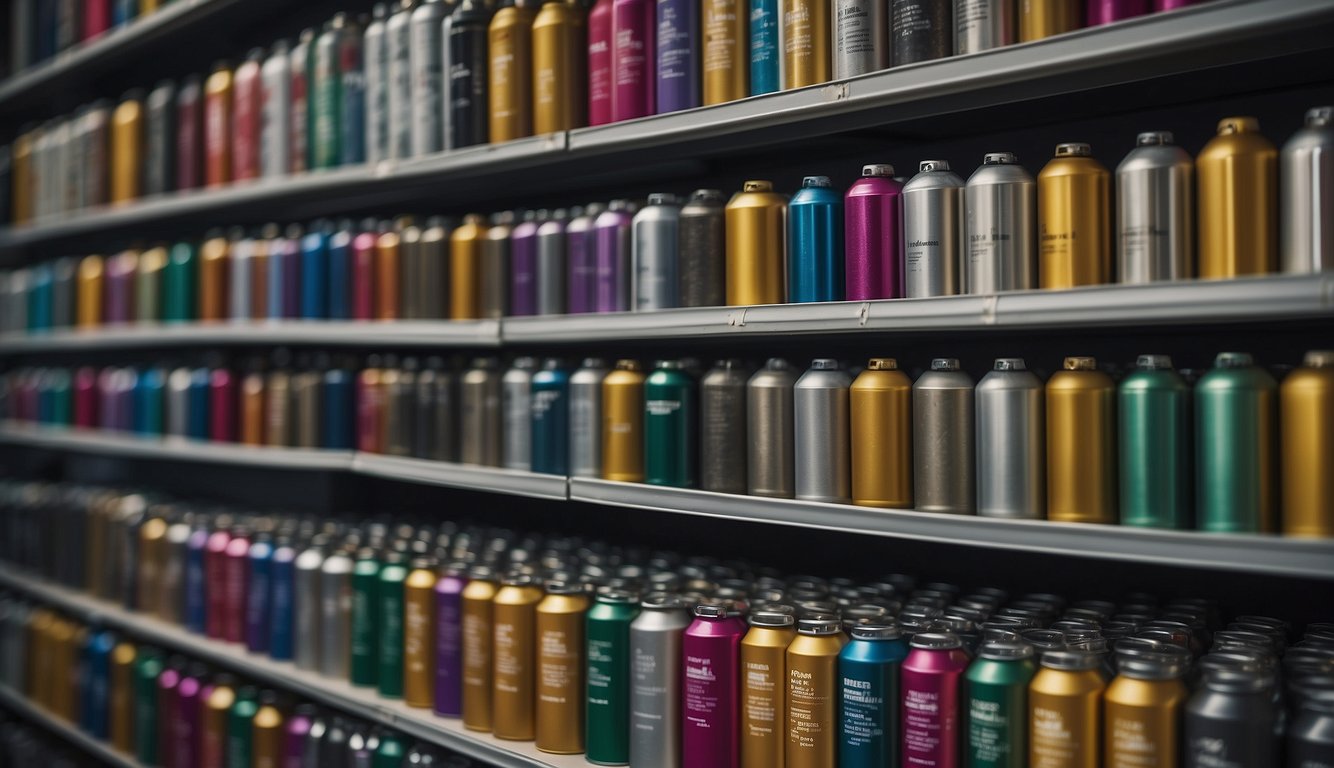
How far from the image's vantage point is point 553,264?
7.80 feet

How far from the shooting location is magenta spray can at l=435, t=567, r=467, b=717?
2.40m

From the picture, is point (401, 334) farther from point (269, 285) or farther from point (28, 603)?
point (28, 603)

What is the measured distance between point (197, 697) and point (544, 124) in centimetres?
190

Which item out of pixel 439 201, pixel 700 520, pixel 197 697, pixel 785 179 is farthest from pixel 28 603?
pixel 785 179

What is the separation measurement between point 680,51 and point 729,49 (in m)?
0.12

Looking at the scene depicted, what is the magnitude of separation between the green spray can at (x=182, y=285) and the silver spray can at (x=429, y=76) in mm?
1196

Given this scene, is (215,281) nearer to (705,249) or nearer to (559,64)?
(559,64)

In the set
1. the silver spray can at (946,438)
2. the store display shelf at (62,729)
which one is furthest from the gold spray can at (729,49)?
the store display shelf at (62,729)

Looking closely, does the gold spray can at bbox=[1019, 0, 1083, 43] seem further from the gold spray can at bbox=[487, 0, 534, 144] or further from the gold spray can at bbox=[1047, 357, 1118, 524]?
the gold spray can at bbox=[487, 0, 534, 144]

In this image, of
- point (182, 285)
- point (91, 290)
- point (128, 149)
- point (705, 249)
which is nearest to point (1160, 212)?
point (705, 249)

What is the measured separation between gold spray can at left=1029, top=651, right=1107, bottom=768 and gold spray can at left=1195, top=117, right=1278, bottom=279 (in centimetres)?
58

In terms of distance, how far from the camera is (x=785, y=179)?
2.48m

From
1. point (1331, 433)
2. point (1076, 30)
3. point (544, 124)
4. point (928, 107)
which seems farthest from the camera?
point (544, 124)

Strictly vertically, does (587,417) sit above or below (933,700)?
above
